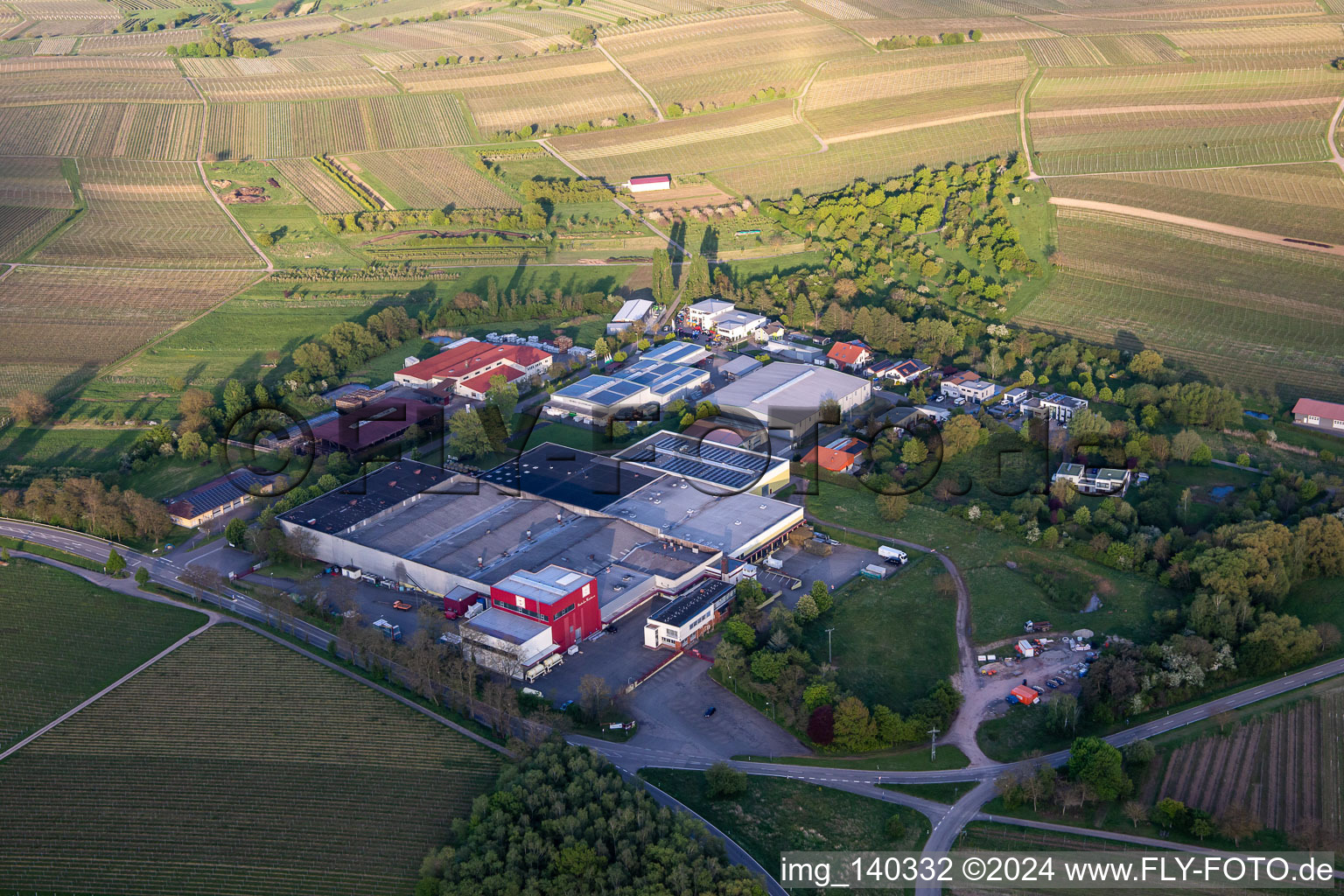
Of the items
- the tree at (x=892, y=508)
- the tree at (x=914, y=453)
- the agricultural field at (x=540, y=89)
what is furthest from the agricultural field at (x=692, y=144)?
the tree at (x=892, y=508)

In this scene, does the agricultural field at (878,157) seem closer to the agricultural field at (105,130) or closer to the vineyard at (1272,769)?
the agricultural field at (105,130)

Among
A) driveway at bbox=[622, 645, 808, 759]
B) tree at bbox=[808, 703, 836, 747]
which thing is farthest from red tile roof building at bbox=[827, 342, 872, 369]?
tree at bbox=[808, 703, 836, 747]

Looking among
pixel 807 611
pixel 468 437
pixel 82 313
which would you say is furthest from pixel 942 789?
pixel 82 313

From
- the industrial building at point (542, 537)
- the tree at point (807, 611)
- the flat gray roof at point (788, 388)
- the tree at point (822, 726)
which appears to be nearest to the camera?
the tree at point (822, 726)

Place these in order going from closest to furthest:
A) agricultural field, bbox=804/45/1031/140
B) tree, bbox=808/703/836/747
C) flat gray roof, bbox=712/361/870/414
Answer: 1. tree, bbox=808/703/836/747
2. flat gray roof, bbox=712/361/870/414
3. agricultural field, bbox=804/45/1031/140

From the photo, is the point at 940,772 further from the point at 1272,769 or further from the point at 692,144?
the point at 692,144

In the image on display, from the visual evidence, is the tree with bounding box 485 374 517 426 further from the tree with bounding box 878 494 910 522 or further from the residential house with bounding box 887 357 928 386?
the residential house with bounding box 887 357 928 386
